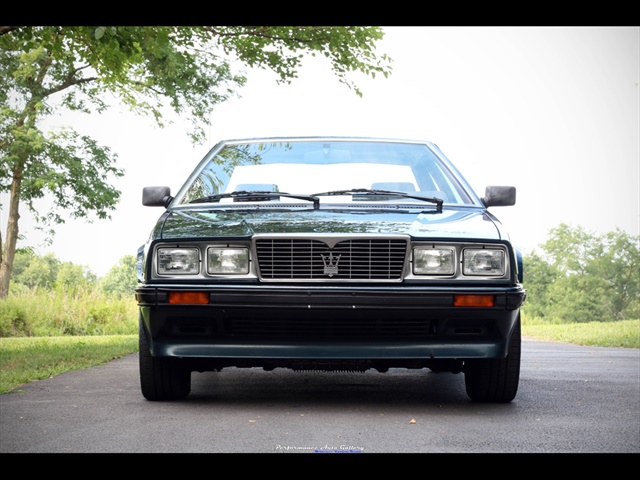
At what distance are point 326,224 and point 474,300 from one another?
960 millimetres

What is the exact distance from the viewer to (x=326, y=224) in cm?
560

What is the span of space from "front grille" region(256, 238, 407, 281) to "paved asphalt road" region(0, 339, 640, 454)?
0.80m

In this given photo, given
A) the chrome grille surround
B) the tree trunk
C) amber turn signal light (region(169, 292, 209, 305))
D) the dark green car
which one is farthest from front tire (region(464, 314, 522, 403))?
the tree trunk

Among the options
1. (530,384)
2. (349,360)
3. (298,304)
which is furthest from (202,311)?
(530,384)

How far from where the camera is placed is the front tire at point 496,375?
577 centimetres

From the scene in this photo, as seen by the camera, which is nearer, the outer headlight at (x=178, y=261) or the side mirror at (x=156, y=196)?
the outer headlight at (x=178, y=261)

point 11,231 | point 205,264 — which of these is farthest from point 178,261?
point 11,231

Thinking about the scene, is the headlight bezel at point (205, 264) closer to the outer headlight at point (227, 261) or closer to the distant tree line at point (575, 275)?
the outer headlight at point (227, 261)

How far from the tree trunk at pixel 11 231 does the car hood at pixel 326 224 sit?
81.0ft

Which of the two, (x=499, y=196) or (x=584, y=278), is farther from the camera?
(x=584, y=278)

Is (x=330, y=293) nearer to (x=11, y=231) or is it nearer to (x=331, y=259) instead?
(x=331, y=259)

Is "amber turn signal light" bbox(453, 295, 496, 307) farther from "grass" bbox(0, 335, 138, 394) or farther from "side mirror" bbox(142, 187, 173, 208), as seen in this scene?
"grass" bbox(0, 335, 138, 394)

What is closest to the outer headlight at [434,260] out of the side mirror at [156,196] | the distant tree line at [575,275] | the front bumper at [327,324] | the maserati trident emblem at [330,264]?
the front bumper at [327,324]
